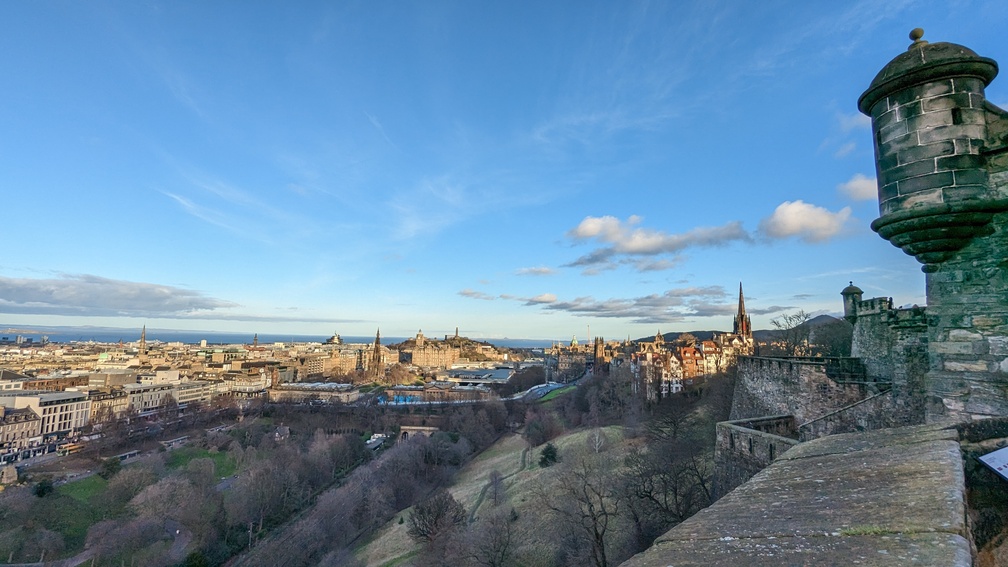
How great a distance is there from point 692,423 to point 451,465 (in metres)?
22.8

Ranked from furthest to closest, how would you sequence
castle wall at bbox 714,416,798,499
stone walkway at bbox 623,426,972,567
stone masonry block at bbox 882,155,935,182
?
castle wall at bbox 714,416,798,499
stone masonry block at bbox 882,155,935,182
stone walkway at bbox 623,426,972,567

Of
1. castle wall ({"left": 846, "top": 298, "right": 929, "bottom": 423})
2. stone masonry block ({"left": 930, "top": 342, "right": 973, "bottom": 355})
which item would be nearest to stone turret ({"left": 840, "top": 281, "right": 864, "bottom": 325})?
castle wall ({"left": 846, "top": 298, "right": 929, "bottom": 423})

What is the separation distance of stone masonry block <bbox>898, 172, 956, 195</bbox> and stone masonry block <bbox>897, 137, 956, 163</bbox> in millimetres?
210

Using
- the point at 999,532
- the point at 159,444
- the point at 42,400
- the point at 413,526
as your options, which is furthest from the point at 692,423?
the point at 42,400

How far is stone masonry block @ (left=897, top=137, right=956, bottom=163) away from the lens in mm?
4934

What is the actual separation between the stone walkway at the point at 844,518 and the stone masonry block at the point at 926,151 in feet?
11.1

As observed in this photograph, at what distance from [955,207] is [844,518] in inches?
183

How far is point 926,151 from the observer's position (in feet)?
16.5

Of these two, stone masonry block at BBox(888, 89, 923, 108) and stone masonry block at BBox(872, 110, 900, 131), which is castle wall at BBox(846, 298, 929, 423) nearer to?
stone masonry block at BBox(872, 110, 900, 131)

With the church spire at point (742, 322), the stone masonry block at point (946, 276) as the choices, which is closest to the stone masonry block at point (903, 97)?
the stone masonry block at point (946, 276)

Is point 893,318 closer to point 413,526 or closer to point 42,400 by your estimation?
point 413,526

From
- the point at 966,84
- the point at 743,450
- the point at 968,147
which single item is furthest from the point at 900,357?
the point at 966,84

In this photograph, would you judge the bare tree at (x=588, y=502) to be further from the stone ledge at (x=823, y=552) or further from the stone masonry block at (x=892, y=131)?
the stone ledge at (x=823, y=552)

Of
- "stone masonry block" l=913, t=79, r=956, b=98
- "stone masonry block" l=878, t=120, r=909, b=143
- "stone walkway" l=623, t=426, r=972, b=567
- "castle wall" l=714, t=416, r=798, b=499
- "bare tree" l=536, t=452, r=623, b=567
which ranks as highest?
"stone masonry block" l=913, t=79, r=956, b=98
